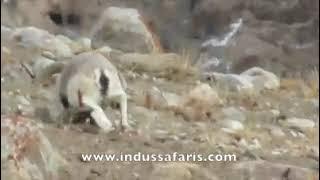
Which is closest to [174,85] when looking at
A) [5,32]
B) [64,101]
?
[64,101]

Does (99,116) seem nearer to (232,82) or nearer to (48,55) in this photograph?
(48,55)

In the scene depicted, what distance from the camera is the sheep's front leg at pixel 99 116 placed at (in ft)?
5.10

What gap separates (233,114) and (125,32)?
30 cm

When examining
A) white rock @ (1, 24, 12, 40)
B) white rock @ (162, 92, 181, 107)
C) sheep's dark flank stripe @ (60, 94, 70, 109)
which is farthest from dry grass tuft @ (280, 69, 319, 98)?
white rock @ (1, 24, 12, 40)

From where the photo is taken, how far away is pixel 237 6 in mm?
1618

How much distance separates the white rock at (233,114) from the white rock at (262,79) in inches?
2.8

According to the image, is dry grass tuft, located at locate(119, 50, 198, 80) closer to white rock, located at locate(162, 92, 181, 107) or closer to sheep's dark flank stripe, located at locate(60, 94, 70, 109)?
white rock, located at locate(162, 92, 181, 107)

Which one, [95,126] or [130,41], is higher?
[130,41]

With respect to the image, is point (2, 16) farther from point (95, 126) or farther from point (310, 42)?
point (310, 42)

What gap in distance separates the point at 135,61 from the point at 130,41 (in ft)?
0.16

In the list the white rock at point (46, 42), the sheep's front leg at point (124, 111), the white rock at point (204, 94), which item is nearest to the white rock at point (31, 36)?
the white rock at point (46, 42)

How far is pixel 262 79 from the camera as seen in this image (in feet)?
5.28

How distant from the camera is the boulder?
1.59 meters

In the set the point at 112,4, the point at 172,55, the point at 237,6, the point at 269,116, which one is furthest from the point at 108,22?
the point at 269,116
